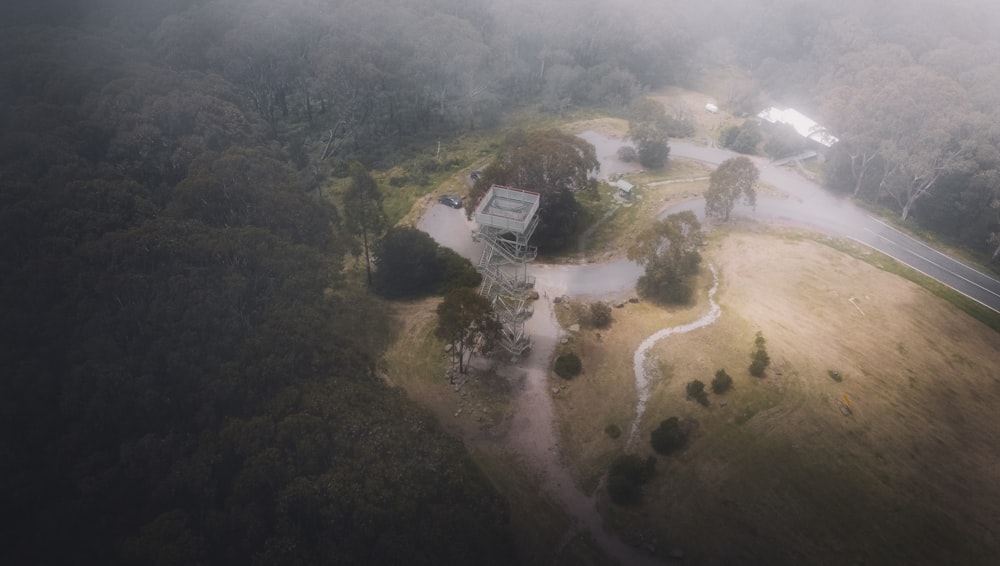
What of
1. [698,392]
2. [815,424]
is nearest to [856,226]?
[815,424]

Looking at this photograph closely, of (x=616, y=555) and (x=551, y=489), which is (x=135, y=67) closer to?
(x=551, y=489)

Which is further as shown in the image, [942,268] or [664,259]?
[942,268]

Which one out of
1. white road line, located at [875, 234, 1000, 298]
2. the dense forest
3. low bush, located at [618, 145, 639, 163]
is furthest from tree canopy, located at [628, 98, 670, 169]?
white road line, located at [875, 234, 1000, 298]

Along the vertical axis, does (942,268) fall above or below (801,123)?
below

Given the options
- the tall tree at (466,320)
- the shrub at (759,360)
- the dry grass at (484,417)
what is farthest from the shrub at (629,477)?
the tall tree at (466,320)

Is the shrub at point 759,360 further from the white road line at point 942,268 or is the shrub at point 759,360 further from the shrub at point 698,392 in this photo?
the white road line at point 942,268

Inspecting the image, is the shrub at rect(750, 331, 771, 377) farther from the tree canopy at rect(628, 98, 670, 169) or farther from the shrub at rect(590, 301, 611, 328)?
the tree canopy at rect(628, 98, 670, 169)

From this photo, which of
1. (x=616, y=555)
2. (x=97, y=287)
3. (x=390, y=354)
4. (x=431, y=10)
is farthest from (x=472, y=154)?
(x=616, y=555)

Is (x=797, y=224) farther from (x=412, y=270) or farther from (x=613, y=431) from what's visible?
(x=412, y=270)
